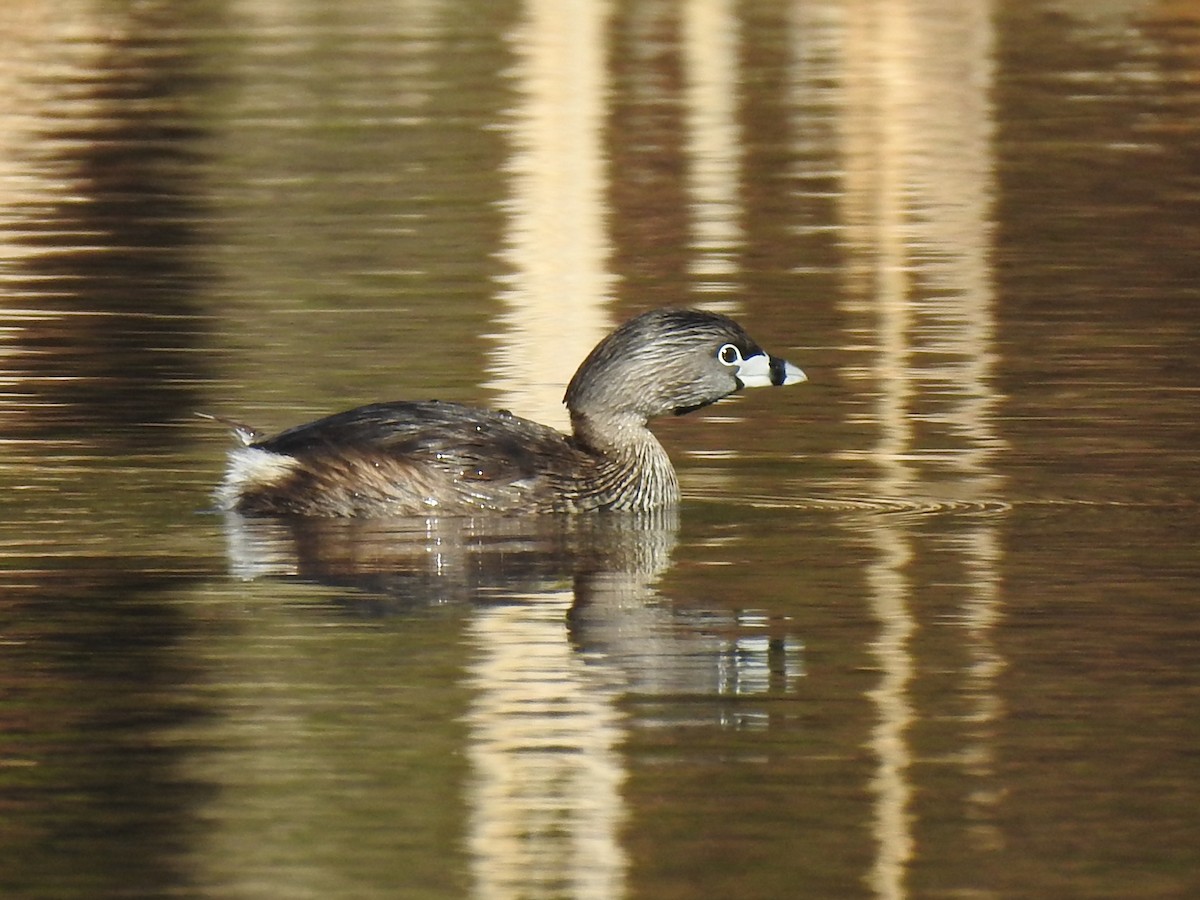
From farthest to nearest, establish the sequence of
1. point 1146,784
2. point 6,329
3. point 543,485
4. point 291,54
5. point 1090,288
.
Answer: point 291,54, point 1090,288, point 6,329, point 543,485, point 1146,784

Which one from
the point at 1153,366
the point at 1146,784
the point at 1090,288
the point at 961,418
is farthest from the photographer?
the point at 1090,288

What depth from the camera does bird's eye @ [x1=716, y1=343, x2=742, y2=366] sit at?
11.1m

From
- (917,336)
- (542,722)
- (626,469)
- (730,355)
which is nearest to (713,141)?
(917,336)

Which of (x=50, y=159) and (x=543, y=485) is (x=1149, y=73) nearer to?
(x=50, y=159)

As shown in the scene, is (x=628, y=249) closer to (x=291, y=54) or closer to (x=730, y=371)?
(x=730, y=371)

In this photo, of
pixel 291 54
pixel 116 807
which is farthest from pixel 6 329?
pixel 291 54

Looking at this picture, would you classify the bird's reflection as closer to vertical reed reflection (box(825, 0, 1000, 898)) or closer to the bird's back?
the bird's back

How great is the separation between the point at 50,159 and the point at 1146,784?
56.0 ft

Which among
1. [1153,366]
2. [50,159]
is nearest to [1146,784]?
[1153,366]

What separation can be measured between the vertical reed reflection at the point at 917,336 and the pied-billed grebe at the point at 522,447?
0.83 meters

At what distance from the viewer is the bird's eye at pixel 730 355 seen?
36.3 feet

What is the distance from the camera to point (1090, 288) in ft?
52.6

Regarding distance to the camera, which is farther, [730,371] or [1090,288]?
[1090,288]

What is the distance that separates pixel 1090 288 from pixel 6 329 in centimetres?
581
